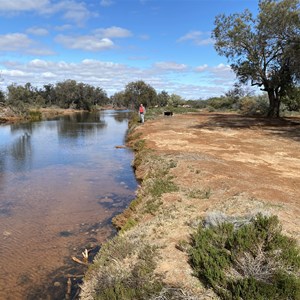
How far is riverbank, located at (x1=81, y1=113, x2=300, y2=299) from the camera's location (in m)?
4.30

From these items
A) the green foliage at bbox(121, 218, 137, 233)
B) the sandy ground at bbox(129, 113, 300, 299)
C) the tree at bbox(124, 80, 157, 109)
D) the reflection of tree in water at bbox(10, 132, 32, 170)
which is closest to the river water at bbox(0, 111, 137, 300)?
the reflection of tree in water at bbox(10, 132, 32, 170)

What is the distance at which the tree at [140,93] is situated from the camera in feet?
210

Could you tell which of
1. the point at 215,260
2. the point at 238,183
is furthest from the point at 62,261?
the point at 238,183

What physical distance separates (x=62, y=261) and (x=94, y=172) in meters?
7.22

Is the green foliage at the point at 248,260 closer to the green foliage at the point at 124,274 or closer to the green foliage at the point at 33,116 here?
the green foliage at the point at 124,274

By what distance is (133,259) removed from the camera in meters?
4.80

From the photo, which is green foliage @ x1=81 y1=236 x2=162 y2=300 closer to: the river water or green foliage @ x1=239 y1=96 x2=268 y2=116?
the river water

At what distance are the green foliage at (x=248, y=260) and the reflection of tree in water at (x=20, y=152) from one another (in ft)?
37.1

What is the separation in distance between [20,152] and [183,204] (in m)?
13.4

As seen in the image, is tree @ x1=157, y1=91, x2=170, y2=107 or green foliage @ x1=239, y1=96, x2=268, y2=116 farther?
tree @ x1=157, y1=91, x2=170, y2=107

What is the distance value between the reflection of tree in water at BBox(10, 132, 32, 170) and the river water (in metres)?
0.06

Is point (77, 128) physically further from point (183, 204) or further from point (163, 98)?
point (163, 98)

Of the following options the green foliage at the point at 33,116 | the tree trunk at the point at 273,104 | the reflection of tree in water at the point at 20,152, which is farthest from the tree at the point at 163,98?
the reflection of tree in water at the point at 20,152

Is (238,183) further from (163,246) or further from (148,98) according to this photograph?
(148,98)
